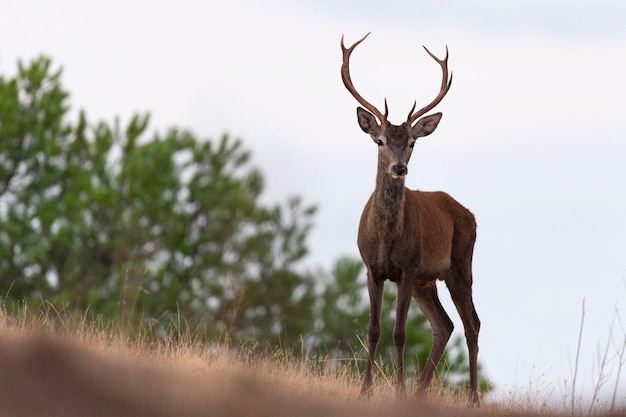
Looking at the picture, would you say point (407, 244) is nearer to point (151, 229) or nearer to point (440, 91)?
point (440, 91)

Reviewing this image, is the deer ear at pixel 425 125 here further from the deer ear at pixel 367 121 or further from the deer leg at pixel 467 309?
the deer leg at pixel 467 309

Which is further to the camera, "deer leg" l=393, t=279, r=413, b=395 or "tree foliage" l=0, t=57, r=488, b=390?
"tree foliage" l=0, t=57, r=488, b=390

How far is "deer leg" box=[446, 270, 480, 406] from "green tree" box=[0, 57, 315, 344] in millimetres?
14777

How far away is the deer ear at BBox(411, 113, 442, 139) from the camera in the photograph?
31.0 feet

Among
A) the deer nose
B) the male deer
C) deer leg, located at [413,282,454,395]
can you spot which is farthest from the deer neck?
deer leg, located at [413,282,454,395]

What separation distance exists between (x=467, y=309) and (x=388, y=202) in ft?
5.57

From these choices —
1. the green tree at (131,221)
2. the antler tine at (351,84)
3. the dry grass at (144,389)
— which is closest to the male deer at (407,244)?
the antler tine at (351,84)

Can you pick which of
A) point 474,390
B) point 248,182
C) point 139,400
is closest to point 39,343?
point 139,400

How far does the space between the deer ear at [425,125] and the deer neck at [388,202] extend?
489 mm

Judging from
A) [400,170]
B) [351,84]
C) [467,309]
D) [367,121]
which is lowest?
[467,309]

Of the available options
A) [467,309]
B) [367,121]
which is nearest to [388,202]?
[367,121]

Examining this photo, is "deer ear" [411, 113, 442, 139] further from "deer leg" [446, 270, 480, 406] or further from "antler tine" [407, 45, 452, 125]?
"deer leg" [446, 270, 480, 406]

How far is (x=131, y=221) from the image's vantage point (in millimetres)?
26391

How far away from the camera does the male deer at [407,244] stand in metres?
9.07
